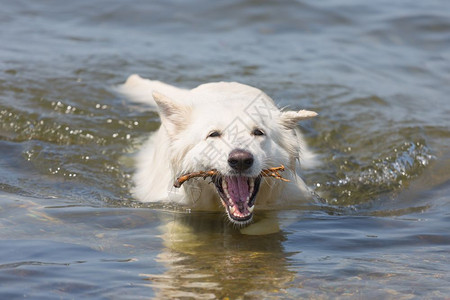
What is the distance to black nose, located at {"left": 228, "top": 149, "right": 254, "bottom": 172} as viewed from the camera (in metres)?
5.11

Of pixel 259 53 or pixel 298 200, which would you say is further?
pixel 259 53

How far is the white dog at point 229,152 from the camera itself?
5.29m

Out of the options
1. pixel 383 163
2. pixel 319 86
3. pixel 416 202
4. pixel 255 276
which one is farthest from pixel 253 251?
pixel 319 86

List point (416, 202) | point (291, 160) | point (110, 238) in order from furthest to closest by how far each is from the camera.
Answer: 1. point (416, 202)
2. point (291, 160)
3. point (110, 238)

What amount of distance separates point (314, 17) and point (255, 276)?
936 centimetres

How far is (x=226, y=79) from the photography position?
981 cm

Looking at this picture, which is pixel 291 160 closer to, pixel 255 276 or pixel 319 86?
pixel 255 276

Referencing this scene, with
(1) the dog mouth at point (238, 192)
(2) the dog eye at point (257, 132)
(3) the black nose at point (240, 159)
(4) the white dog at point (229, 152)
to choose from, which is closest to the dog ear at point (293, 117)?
(4) the white dog at point (229, 152)

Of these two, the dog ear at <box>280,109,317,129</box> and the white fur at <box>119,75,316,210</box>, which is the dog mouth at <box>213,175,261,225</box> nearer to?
the white fur at <box>119,75,316,210</box>

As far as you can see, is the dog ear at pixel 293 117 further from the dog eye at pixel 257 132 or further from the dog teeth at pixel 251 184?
the dog teeth at pixel 251 184

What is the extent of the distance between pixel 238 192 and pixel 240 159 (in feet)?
1.62

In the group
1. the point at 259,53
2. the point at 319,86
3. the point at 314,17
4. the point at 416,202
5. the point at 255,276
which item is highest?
the point at 314,17

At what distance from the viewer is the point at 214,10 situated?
13391 mm

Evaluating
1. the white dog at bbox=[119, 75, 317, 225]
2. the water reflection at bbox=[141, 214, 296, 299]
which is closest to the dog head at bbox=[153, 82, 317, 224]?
the white dog at bbox=[119, 75, 317, 225]
